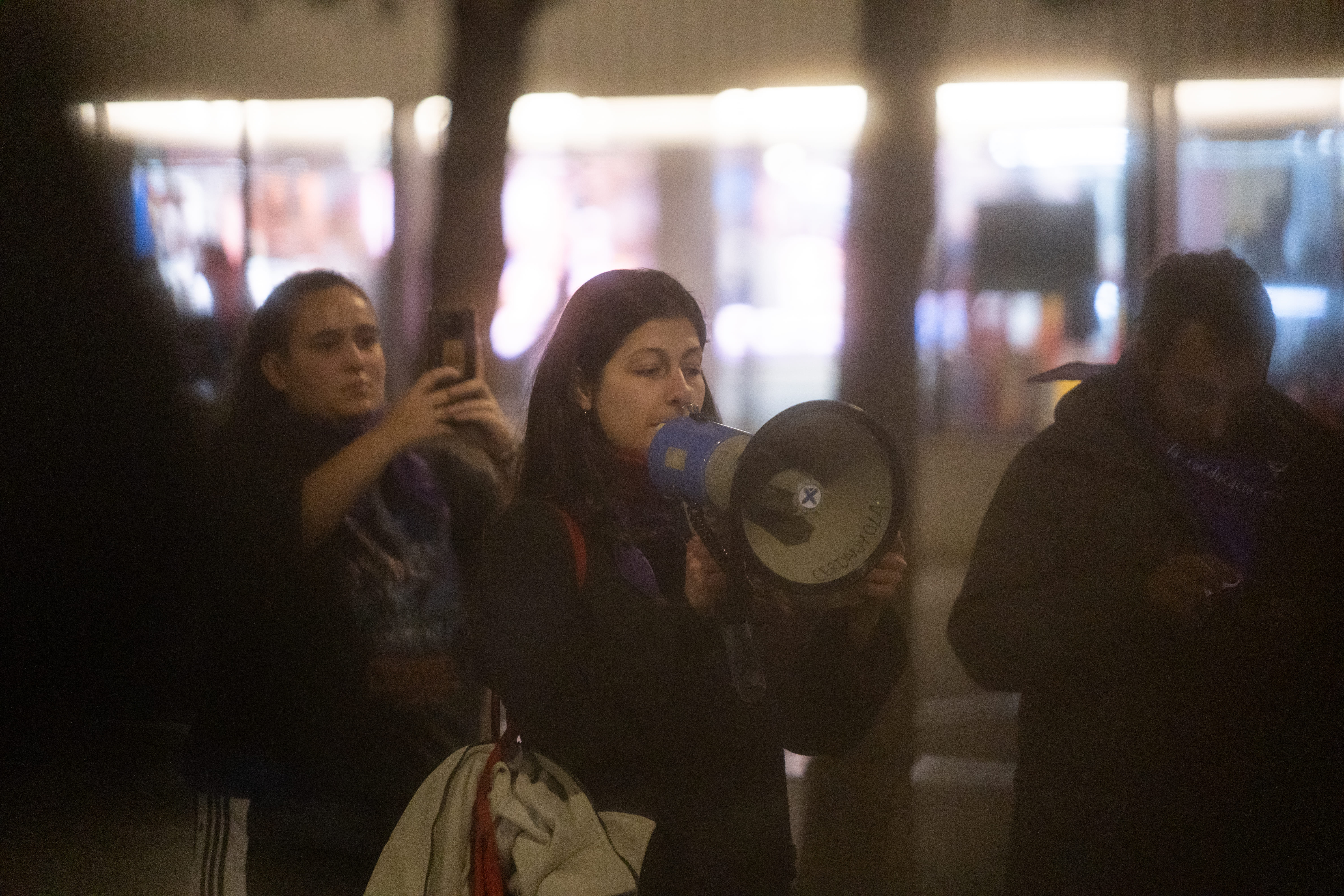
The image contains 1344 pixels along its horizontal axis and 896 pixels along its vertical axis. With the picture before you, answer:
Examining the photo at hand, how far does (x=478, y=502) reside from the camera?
2.51m

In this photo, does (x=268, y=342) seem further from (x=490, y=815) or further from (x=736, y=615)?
(x=736, y=615)

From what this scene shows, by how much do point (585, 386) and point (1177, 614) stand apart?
50.1 inches

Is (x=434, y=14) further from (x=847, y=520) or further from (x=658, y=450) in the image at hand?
(x=847, y=520)

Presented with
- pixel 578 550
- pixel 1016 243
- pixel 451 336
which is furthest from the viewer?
pixel 1016 243

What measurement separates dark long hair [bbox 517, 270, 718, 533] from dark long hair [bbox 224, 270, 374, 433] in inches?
29.0

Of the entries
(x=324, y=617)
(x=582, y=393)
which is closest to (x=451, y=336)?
(x=582, y=393)

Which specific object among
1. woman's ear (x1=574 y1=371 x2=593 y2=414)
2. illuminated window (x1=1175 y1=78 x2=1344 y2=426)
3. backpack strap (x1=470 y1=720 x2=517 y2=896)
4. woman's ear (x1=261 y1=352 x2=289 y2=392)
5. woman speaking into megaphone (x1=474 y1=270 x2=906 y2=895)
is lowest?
backpack strap (x1=470 y1=720 x2=517 y2=896)

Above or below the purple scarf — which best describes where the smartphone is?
above

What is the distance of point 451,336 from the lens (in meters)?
2.42

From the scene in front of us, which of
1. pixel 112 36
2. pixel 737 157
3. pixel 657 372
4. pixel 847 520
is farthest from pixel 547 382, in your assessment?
pixel 112 36

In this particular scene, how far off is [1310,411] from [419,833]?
1937mm

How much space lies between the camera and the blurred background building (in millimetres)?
2488

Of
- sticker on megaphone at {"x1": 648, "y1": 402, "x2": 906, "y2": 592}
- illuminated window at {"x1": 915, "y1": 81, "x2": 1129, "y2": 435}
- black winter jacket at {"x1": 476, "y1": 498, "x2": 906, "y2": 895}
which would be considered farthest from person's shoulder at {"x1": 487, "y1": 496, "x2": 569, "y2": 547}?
illuminated window at {"x1": 915, "y1": 81, "x2": 1129, "y2": 435}

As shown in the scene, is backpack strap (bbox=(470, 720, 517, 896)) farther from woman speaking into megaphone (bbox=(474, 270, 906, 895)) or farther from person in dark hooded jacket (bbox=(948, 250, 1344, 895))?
person in dark hooded jacket (bbox=(948, 250, 1344, 895))
